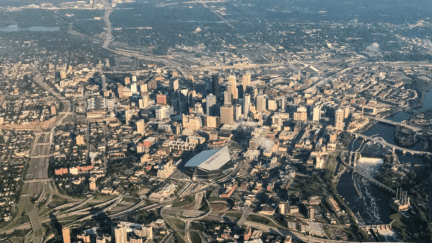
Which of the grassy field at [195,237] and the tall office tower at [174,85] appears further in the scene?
the tall office tower at [174,85]

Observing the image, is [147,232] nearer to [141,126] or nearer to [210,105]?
[141,126]

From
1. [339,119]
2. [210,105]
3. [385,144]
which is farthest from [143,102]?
[385,144]

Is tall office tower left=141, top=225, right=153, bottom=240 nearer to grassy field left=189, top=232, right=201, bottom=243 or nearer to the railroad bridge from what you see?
grassy field left=189, top=232, right=201, bottom=243

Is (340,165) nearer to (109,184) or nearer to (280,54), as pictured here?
(109,184)

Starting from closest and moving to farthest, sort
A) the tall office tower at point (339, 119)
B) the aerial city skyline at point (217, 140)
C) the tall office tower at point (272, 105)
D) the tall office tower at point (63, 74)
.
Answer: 1. the aerial city skyline at point (217, 140)
2. the tall office tower at point (339, 119)
3. the tall office tower at point (272, 105)
4. the tall office tower at point (63, 74)

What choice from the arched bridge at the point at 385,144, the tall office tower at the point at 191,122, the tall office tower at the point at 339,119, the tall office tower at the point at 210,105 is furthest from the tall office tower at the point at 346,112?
the tall office tower at the point at 191,122

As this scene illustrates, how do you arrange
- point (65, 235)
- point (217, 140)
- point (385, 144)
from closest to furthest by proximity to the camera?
1. point (65, 235)
2. point (385, 144)
3. point (217, 140)

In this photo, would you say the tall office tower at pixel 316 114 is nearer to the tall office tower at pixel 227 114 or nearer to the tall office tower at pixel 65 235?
the tall office tower at pixel 227 114
